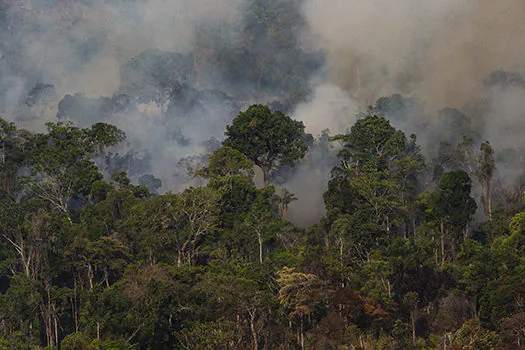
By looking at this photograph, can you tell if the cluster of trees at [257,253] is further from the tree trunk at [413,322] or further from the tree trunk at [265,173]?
the tree trunk at [413,322]

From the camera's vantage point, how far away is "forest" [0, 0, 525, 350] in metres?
37.0

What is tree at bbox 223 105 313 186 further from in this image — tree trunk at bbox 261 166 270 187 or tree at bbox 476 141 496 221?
tree at bbox 476 141 496 221

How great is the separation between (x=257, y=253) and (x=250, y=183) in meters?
7.49

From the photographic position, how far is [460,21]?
69625 millimetres

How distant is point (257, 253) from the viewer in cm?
4697

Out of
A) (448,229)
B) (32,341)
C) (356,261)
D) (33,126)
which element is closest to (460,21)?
(448,229)

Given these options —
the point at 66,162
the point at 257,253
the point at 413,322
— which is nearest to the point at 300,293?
the point at 413,322

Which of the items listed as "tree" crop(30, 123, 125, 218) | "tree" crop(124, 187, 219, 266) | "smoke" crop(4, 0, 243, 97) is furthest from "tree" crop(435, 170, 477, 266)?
"smoke" crop(4, 0, 243, 97)

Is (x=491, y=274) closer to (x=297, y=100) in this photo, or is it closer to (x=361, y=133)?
(x=361, y=133)

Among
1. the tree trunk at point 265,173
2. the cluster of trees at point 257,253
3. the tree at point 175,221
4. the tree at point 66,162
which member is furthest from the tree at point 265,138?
the tree at point 66,162

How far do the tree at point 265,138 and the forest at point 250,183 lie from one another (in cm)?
15

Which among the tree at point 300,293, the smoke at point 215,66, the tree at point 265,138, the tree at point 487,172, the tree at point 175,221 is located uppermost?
the smoke at point 215,66

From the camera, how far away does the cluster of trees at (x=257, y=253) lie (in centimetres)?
3619

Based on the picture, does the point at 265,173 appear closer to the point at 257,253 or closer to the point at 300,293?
the point at 257,253
